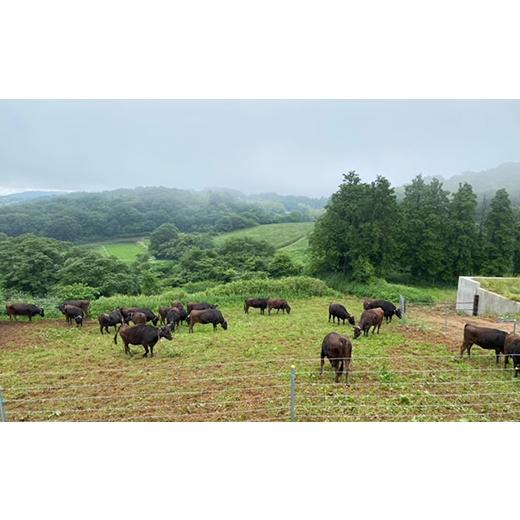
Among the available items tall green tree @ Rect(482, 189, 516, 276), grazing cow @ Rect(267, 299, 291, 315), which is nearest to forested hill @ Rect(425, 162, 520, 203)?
tall green tree @ Rect(482, 189, 516, 276)

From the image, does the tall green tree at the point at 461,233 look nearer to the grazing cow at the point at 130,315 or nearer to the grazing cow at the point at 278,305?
the grazing cow at the point at 278,305

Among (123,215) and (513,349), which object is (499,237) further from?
(123,215)

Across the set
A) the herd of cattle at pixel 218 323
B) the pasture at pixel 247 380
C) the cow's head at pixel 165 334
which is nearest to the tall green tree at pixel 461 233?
the herd of cattle at pixel 218 323

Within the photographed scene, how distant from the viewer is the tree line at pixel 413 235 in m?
27.0

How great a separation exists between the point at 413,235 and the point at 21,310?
87.4 feet

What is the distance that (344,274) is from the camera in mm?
28453

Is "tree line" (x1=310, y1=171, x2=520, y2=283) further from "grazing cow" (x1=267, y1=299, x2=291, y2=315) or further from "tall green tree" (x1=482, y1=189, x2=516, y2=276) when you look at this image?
"grazing cow" (x1=267, y1=299, x2=291, y2=315)

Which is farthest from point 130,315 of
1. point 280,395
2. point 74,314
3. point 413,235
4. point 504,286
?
point 413,235

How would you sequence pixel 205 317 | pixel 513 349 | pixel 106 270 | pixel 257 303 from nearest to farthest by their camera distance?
pixel 513 349 → pixel 205 317 → pixel 257 303 → pixel 106 270

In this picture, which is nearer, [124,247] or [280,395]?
[280,395]

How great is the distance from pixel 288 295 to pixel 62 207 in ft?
181

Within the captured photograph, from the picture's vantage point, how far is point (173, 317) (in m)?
15.1

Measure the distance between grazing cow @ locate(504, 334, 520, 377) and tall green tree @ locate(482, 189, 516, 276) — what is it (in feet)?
78.2

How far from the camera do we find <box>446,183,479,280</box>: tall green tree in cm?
3014
